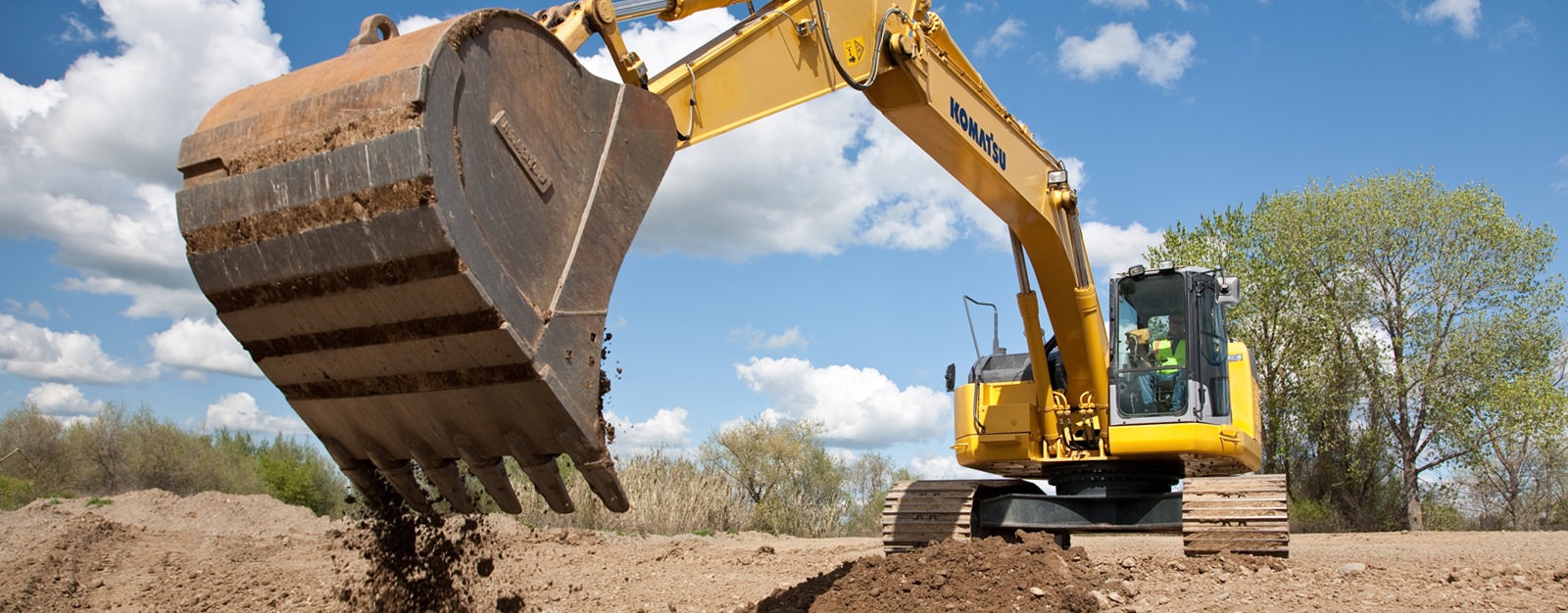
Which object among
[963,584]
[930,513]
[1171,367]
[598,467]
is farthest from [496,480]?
[1171,367]

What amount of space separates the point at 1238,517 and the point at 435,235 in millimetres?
6414

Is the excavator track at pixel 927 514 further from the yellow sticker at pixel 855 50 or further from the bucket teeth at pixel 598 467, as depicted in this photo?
the bucket teeth at pixel 598 467

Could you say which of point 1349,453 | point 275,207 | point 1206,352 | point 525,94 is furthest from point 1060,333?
point 1349,453

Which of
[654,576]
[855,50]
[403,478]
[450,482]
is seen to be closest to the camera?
[450,482]

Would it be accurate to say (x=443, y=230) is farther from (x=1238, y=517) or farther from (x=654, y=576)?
(x=654, y=576)

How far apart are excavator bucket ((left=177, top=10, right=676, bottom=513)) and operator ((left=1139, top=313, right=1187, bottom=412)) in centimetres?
503

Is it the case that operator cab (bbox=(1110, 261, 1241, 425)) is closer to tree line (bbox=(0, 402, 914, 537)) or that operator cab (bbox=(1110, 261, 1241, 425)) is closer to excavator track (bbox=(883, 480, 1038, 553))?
excavator track (bbox=(883, 480, 1038, 553))

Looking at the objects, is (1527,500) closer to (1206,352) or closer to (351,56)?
(1206,352)

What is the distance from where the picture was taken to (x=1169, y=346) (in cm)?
850

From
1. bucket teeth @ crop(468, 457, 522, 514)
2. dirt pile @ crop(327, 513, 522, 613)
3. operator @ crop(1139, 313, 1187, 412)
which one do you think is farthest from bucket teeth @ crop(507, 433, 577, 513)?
operator @ crop(1139, 313, 1187, 412)

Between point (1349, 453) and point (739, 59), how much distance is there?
24.8m

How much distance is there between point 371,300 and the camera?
3967 mm

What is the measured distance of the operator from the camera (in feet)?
27.1

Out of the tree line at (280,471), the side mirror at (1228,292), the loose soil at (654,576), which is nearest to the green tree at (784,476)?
the tree line at (280,471)
